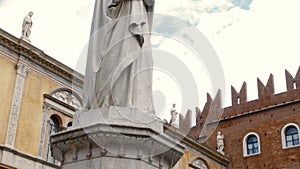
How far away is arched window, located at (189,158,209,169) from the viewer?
66.4 feet

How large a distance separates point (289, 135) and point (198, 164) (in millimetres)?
5784

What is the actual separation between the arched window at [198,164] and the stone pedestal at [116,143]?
1681cm

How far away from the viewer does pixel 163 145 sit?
3492mm

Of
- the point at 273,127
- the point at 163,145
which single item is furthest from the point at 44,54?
the point at 273,127

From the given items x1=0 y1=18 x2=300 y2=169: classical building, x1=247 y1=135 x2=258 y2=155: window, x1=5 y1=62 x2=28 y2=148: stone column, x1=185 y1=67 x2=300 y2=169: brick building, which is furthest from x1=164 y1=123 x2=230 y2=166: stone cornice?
x1=5 y1=62 x2=28 y2=148: stone column

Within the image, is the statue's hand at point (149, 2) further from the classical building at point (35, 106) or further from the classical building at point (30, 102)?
the classical building at point (30, 102)

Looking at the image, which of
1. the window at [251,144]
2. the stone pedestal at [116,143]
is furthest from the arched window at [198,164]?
the stone pedestal at [116,143]

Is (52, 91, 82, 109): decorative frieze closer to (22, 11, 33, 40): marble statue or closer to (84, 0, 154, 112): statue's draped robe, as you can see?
(22, 11, 33, 40): marble statue

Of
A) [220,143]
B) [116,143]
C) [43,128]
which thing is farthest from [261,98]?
[116,143]

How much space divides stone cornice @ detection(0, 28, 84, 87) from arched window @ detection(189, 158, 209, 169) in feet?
24.7

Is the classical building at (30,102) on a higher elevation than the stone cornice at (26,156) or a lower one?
higher

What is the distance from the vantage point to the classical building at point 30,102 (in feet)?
43.4

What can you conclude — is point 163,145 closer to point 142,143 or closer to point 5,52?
point 142,143

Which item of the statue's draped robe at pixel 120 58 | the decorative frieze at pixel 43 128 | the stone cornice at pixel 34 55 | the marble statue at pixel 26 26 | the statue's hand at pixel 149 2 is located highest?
the marble statue at pixel 26 26
